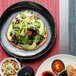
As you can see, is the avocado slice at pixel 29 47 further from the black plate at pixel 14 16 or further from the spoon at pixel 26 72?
the spoon at pixel 26 72

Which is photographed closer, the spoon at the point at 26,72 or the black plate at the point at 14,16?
the spoon at the point at 26,72

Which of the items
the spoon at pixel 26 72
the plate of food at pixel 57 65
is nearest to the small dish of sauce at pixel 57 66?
the plate of food at pixel 57 65

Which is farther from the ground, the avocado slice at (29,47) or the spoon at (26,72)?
the avocado slice at (29,47)

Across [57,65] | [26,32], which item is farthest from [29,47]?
[57,65]

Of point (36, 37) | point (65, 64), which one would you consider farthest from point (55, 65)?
point (36, 37)

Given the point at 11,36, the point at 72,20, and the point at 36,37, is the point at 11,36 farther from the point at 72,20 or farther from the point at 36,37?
the point at 72,20

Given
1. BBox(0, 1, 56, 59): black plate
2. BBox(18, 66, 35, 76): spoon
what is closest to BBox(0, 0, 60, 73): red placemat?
BBox(0, 1, 56, 59): black plate

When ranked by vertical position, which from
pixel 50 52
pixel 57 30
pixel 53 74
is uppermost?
pixel 57 30

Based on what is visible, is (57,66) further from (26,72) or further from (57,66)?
(26,72)
